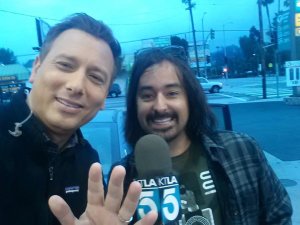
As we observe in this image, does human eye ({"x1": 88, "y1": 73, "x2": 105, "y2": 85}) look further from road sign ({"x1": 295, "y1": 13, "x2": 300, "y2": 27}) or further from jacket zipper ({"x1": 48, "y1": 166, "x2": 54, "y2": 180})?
road sign ({"x1": 295, "y1": 13, "x2": 300, "y2": 27})

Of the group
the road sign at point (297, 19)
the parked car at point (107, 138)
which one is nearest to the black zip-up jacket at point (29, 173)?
the parked car at point (107, 138)

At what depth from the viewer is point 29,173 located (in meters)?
1.57

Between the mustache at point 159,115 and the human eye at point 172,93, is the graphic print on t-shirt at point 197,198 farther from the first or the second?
the human eye at point 172,93

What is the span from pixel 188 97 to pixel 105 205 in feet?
3.41

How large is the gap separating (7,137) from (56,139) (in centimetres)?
23

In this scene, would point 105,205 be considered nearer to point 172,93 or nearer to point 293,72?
point 172,93

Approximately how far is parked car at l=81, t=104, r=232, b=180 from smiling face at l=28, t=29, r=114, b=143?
143 cm

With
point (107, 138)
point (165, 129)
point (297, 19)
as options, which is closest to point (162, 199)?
point (165, 129)

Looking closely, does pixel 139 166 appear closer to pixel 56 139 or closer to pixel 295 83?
pixel 56 139

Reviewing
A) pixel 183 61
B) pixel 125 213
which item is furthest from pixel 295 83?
pixel 125 213

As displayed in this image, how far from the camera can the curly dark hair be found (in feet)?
6.87

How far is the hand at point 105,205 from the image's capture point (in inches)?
46.8

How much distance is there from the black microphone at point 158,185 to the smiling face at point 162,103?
36cm

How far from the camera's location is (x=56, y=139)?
5.60 feet
